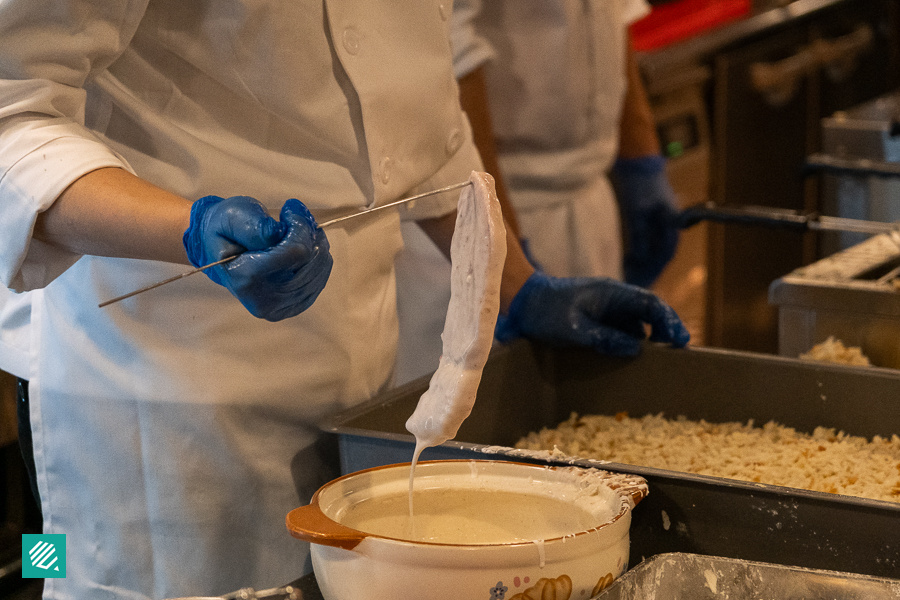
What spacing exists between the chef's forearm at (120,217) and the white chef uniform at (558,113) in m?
1.29

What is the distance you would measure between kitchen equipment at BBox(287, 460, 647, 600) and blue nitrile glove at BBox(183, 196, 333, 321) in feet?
0.64

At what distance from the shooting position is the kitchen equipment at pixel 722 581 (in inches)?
31.2

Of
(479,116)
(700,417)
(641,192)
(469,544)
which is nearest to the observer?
(469,544)

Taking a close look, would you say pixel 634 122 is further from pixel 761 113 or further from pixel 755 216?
pixel 761 113

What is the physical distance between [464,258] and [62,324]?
0.55 meters

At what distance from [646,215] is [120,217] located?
170 cm

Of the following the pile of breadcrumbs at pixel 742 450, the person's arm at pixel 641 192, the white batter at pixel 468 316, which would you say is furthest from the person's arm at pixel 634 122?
the white batter at pixel 468 316

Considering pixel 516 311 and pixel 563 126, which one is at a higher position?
pixel 563 126

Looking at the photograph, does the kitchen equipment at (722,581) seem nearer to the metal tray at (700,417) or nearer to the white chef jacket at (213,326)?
the metal tray at (700,417)

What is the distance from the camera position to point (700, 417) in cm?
141

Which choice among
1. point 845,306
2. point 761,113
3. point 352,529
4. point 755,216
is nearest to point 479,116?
point 755,216

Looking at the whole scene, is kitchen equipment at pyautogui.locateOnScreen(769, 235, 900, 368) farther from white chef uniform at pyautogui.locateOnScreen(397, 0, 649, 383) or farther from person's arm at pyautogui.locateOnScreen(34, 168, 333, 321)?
person's arm at pyautogui.locateOnScreen(34, 168, 333, 321)

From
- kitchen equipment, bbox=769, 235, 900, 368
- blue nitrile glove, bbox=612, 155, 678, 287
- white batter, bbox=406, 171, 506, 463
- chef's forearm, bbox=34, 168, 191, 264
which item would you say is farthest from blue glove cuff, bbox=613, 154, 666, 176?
chef's forearm, bbox=34, 168, 191, 264

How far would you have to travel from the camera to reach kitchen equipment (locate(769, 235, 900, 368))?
1.48 m
